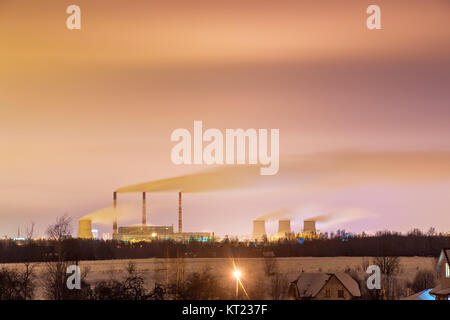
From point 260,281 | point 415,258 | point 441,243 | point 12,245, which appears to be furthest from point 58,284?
point 441,243

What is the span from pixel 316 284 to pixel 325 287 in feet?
2.43

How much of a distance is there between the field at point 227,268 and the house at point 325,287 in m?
5.71

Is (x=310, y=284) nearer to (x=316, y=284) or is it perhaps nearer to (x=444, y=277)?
(x=316, y=284)

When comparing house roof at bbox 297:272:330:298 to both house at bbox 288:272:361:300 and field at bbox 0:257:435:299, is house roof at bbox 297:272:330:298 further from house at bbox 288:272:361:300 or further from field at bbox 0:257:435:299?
field at bbox 0:257:435:299

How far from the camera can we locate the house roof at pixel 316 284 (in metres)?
49.7

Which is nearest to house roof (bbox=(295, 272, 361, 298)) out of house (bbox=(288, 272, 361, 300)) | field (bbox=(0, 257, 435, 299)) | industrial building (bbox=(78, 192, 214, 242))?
house (bbox=(288, 272, 361, 300))

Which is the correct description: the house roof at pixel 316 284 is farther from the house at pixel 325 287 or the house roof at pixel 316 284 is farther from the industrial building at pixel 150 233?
the industrial building at pixel 150 233

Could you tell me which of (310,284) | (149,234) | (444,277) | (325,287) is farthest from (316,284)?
(149,234)

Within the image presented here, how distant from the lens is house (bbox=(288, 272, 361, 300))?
49.6 meters

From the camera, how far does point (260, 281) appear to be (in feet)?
211

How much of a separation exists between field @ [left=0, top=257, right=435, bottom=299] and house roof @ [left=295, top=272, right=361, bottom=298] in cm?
566
